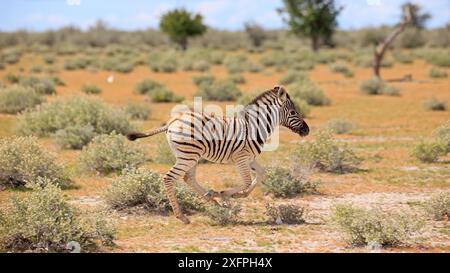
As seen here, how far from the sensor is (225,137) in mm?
8641

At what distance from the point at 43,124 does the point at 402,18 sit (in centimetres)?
2305

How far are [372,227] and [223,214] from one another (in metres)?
2.14

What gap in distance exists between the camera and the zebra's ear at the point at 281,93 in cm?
922

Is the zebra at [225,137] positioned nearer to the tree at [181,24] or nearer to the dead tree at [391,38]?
the dead tree at [391,38]

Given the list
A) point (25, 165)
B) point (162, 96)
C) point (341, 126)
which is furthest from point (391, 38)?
point (25, 165)

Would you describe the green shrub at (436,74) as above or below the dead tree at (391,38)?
below

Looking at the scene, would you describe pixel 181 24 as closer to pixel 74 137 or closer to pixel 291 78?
pixel 291 78

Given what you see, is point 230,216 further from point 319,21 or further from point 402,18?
point 319,21

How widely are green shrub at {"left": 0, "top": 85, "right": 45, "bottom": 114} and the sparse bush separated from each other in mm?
13744

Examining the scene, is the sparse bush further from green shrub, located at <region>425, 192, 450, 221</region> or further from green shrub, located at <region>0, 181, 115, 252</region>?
green shrub, located at <region>425, 192, 450, 221</region>

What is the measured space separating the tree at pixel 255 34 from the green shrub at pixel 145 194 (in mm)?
67584

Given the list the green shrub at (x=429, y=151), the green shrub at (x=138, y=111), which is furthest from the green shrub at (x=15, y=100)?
the green shrub at (x=429, y=151)

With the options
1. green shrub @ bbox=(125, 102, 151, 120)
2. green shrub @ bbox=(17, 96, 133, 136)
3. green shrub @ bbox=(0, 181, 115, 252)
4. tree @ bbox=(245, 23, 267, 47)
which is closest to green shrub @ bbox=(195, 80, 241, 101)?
green shrub @ bbox=(125, 102, 151, 120)

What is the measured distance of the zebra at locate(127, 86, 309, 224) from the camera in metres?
8.30
